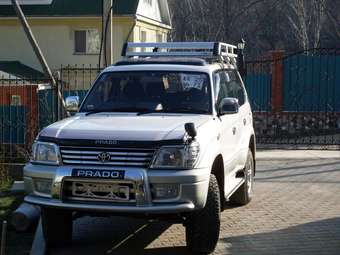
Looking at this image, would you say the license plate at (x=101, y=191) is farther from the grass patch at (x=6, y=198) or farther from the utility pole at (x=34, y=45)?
the utility pole at (x=34, y=45)

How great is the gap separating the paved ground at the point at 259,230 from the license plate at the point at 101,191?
899 millimetres

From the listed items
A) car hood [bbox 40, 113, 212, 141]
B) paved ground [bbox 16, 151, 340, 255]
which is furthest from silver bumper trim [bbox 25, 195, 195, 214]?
paved ground [bbox 16, 151, 340, 255]

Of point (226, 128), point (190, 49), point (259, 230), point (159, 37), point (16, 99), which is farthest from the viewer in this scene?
point (159, 37)

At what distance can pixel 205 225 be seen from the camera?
6.31 metres

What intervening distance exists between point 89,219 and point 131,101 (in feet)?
5.85

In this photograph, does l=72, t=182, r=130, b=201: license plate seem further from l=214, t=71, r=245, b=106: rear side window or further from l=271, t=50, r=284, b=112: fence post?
l=271, t=50, r=284, b=112: fence post

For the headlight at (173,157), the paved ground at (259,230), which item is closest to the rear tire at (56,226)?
the paved ground at (259,230)

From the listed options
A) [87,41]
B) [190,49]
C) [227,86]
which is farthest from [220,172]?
[87,41]

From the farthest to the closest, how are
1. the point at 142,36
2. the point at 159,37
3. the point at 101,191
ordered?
the point at 159,37 → the point at 142,36 → the point at 101,191

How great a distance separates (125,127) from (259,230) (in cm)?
228

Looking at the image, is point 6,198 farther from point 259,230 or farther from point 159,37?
point 159,37

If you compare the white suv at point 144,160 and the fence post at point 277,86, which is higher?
the fence post at point 277,86

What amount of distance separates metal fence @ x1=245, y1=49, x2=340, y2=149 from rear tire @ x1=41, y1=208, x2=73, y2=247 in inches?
478

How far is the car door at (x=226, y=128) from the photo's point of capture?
7238 millimetres
